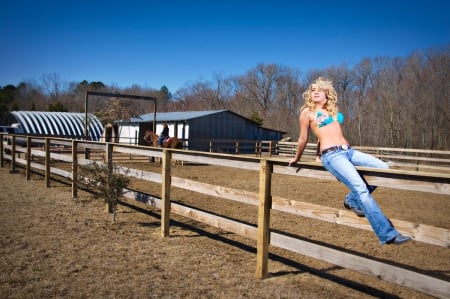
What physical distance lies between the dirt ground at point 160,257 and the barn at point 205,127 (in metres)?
18.9

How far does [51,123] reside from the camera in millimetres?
31609

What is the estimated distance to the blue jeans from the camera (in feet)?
9.16

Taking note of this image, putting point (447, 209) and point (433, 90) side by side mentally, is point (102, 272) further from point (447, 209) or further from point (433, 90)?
point (433, 90)

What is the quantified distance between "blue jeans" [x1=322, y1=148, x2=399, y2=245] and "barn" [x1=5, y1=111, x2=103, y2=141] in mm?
27179

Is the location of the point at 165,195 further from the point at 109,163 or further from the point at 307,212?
the point at 307,212

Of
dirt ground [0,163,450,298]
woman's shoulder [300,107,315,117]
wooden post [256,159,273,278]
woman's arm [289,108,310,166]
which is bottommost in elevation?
dirt ground [0,163,450,298]

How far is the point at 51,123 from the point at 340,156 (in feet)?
109

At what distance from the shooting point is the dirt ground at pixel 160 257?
135 inches

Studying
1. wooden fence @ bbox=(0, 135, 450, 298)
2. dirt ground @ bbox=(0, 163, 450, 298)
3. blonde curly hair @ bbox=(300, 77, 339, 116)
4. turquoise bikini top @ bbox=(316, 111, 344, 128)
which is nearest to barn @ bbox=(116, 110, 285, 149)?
dirt ground @ bbox=(0, 163, 450, 298)

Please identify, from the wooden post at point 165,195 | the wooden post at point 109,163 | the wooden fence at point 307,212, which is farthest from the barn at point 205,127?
the wooden fence at point 307,212

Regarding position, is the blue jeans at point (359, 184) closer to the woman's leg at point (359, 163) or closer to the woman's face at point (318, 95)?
the woman's leg at point (359, 163)

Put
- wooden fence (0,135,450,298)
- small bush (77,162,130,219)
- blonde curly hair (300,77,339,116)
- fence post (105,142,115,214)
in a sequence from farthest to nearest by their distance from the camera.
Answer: fence post (105,142,115,214), small bush (77,162,130,219), blonde curly hair (300,77,339,116), wooden fence (0,135,450,298)

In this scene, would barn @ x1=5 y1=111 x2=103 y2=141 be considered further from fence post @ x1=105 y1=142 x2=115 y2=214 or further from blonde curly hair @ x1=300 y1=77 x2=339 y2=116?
blonde curly hair @ x1=300 y1=77 x2=339 y2=116

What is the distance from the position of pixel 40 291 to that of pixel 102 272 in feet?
2.12
